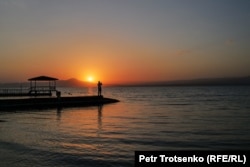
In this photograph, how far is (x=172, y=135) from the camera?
18531mm

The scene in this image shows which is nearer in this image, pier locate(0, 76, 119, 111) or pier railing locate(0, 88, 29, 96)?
pier locate(0, 76, 119, 111)

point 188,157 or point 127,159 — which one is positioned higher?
point 188,157

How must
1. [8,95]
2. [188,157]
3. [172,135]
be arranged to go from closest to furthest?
[188,157]
[172,135]
[8,95]

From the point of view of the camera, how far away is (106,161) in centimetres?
1199

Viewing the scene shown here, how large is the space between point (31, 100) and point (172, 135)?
2689 cm

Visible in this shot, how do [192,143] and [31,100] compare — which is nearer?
[192,143]

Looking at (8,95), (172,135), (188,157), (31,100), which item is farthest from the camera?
(8,95)

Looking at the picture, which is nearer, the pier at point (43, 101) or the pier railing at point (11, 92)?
the pier at point (43, 101)

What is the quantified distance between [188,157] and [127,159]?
4302mm

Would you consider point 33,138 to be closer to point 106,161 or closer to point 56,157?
point 56,157

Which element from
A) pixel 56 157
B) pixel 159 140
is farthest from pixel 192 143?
pixel 56 157

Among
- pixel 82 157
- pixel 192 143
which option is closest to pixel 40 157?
pixel 82 157

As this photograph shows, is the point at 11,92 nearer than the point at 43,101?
No

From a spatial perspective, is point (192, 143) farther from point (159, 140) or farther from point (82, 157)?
point (82, 157)
